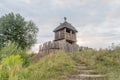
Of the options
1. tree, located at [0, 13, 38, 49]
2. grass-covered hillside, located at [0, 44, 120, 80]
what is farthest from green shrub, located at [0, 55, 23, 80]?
tree, located at [0, 13, 38, 49]

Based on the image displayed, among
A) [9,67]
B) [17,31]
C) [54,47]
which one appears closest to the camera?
[9,67]

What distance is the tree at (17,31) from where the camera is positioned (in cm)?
2220

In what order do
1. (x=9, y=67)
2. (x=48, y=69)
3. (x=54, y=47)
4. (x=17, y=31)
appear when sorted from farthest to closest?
1. (x=17, y=31)
2. (x=54, y=47)
3. (x=48, y=69)
4. (x=9, y=67)

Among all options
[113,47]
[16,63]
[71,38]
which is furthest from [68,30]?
[16,63]

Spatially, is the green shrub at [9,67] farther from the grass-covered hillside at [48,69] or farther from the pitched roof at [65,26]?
the pitched roof at [65,26]

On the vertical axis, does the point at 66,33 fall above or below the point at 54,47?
above

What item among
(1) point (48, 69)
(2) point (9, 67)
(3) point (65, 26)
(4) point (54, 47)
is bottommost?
(1) point (48, 69)

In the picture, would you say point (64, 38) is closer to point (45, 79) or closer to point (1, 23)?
point (1, 23)

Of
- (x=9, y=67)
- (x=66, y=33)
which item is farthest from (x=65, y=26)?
(x=9, y=67)

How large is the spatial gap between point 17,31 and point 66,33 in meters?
5.76

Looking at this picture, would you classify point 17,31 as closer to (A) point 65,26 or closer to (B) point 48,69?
(A) point 65,26

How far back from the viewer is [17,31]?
22594mm

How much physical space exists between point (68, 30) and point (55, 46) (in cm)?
799

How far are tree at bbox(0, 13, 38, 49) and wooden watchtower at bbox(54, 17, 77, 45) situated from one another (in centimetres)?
311
